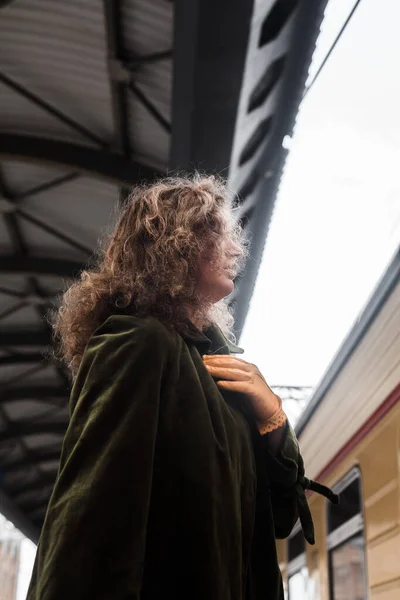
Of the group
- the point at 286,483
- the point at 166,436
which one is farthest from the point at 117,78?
the point at 166,436

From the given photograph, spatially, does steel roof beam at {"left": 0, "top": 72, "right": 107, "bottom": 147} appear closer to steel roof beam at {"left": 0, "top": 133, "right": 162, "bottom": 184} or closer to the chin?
steel roof beam at {"left": 0, "top": 133, "right": 162, "bottom": 184}

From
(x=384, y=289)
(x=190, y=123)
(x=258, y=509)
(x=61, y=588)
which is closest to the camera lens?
(x=61, y=588)

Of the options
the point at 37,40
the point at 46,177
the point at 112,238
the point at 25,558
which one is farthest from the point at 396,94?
the point at 25,558

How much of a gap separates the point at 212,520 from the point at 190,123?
10.5 feet

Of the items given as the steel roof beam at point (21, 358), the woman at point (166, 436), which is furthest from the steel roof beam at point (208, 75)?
the steel roof beam at point (21, 358)

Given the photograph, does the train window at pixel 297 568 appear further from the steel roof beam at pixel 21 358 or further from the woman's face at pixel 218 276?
the steel roof beam at pixel 21 358

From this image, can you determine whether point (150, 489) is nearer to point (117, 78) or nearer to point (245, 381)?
point (245, 381)

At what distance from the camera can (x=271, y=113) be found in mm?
4160

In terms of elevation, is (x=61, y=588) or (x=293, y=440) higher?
(x=293, y=440)

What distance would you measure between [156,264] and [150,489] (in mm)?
472

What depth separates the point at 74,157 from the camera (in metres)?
6.69

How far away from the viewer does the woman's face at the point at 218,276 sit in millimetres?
1492

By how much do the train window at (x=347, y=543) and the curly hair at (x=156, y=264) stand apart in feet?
5.30

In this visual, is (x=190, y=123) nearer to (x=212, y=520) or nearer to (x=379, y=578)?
(x=379, y=578)
